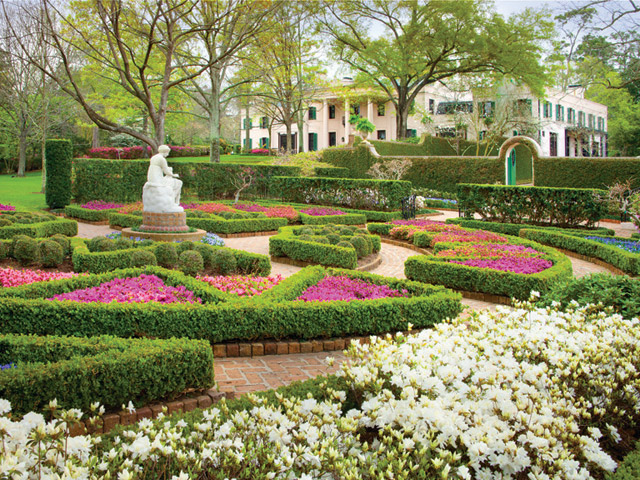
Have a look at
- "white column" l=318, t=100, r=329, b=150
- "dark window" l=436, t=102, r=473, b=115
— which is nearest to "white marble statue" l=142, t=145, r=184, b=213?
"dark window" l=436, t=102, r=473, b=115

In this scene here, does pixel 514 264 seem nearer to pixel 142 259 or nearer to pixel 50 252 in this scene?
pixel 142 259

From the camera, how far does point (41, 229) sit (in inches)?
453

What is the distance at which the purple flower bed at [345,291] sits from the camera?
652 cm

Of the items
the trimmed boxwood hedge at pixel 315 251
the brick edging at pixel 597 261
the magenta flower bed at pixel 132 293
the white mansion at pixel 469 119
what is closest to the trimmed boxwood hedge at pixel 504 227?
the brick edging at pixel 597 261

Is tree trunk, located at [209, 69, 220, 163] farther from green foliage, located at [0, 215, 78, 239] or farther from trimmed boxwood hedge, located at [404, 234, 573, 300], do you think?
trimmed boxwood hedge, located at [404, 234, 573, 300]

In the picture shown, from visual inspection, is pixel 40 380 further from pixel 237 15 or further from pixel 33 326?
pixel 237 15

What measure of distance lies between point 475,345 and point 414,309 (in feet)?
7.98

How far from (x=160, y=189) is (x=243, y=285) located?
6.11 m

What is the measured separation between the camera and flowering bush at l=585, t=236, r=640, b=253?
10.7m

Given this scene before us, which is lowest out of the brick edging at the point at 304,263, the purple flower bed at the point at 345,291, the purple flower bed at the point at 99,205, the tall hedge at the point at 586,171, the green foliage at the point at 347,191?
the purple flower bed at the point at 345,291

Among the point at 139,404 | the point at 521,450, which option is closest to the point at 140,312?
the point at 139,404

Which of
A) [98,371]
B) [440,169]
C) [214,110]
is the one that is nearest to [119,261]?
[98,371]

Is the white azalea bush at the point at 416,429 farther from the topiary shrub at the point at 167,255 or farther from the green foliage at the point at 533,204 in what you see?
the green foliage at the point at 533,204

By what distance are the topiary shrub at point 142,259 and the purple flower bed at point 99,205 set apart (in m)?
Answer: 10.1
